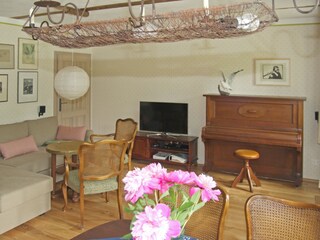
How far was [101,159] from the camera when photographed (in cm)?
355

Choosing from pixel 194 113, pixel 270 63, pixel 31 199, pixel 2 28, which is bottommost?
pixel 31 199

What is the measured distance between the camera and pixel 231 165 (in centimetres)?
575

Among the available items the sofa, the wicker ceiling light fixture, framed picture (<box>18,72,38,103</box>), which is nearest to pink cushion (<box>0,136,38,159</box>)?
the sofa

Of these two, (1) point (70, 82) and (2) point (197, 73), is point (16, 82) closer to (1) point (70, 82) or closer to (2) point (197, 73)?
(1) point (70, 82)

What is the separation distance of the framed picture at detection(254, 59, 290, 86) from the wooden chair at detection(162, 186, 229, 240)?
400 cm

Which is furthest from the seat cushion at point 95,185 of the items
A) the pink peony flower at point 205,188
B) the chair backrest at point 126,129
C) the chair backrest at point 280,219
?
the pink peony flower at point 205,188

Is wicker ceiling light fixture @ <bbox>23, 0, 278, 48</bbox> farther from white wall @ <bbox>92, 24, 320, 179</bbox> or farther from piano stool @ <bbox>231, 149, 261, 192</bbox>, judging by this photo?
white wall @ <bbox>92, 24, 320, 179</bbox>

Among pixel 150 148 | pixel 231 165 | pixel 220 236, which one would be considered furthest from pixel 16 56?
pixel 220 236

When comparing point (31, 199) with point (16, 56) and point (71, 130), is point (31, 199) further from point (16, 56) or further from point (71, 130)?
point (16, 56)

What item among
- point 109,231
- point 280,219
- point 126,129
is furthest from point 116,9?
point 280,219

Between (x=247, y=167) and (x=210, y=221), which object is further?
(x=247, y=167)

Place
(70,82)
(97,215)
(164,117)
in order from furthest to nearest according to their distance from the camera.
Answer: (164,117), (70,82), (97,215)

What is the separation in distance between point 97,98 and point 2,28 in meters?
2.39

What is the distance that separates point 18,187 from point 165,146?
2.98 metres
